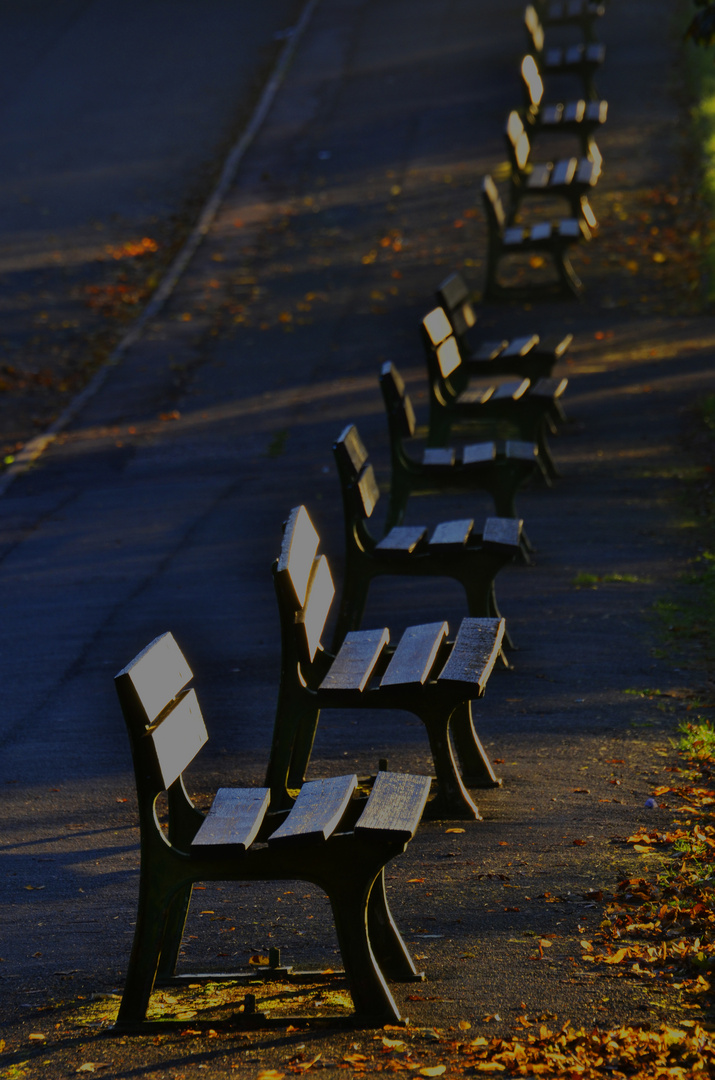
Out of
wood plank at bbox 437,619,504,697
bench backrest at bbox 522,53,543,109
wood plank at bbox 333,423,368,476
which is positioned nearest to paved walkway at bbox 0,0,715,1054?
wood plank at bbox 437,619,504,697

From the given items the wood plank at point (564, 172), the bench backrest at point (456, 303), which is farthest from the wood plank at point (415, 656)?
the wood plank at point (564, 172)

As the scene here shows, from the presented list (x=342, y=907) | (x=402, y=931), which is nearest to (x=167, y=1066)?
(x=342, y=907)

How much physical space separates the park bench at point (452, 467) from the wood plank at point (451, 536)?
→ 3.21ft

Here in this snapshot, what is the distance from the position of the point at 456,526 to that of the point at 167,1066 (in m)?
3.43

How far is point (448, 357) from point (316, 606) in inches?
176

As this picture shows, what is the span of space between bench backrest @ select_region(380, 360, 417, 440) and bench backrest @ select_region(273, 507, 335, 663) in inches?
95.3

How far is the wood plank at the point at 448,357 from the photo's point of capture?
895 centimetres

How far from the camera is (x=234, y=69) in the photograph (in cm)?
2502

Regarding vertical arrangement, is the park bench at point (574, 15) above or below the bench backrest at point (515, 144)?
above

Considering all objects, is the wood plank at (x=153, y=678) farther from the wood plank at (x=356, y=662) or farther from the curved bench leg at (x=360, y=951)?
the wood plank at (x=356, y=662)

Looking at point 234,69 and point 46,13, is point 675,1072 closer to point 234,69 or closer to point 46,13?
point 234,69

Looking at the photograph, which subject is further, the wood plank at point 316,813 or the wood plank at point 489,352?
the wood plank at point 489,352

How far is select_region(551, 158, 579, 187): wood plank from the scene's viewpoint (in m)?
13.7

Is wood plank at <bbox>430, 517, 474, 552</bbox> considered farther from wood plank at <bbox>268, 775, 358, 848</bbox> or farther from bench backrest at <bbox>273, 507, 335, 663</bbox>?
wood plank at <bbox>268, 775, 358, 848</bbox>
